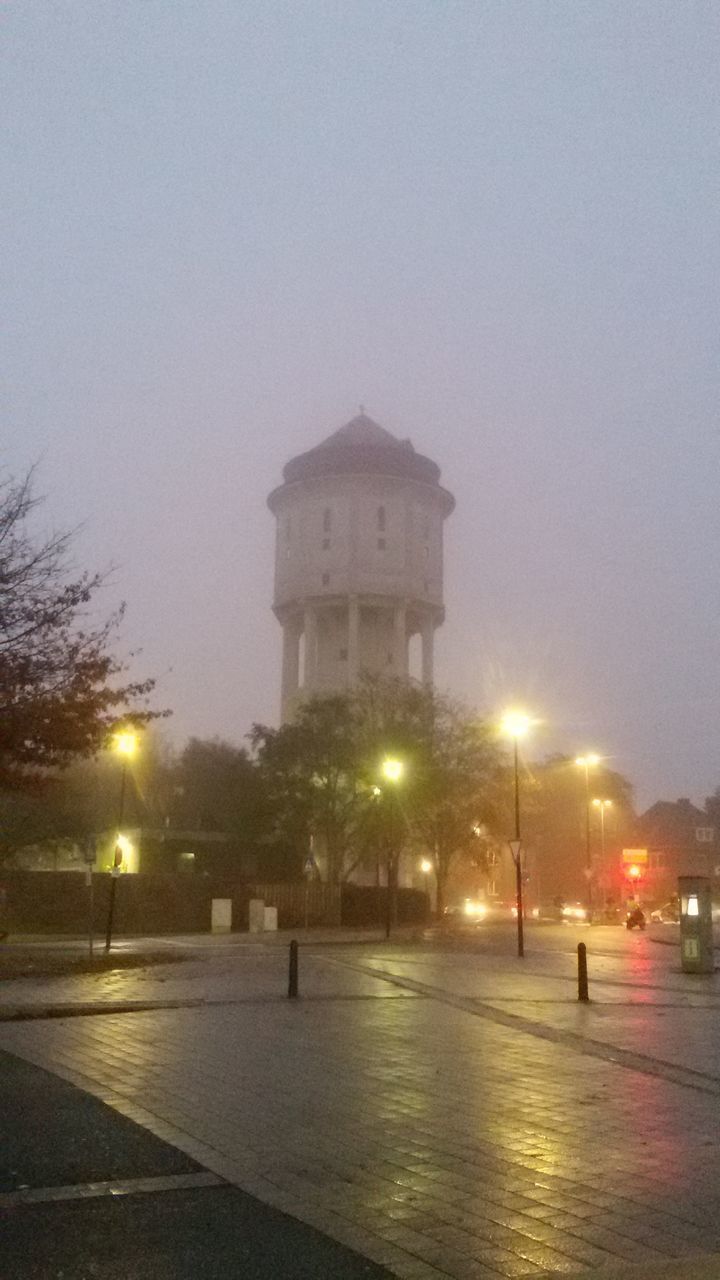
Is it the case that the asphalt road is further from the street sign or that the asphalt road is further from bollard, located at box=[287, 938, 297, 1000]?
the street sign

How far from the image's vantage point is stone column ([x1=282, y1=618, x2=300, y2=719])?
7331 centimetres

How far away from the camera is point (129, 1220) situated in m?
6.61

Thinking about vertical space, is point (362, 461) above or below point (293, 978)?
above

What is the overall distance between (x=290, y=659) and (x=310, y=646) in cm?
383

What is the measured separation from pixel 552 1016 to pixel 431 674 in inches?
2219

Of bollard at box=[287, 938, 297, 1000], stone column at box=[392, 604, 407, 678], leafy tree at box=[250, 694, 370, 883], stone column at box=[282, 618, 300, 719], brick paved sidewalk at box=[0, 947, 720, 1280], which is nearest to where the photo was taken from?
brick paved sidewalk at box=[0, 947, 720, 1280]

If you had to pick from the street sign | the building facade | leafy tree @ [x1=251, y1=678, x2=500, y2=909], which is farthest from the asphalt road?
the street sign

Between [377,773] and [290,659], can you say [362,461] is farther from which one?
[377,773]

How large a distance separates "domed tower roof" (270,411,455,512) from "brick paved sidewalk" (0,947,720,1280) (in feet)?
193

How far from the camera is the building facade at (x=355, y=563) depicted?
2778 inches

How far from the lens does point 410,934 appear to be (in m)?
42.4

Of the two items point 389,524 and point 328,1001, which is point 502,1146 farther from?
point 389,524

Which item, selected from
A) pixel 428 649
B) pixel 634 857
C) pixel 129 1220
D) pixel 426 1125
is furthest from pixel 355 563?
pixel 129 1220

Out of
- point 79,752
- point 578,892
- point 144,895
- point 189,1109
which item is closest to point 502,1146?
point 189,1109
